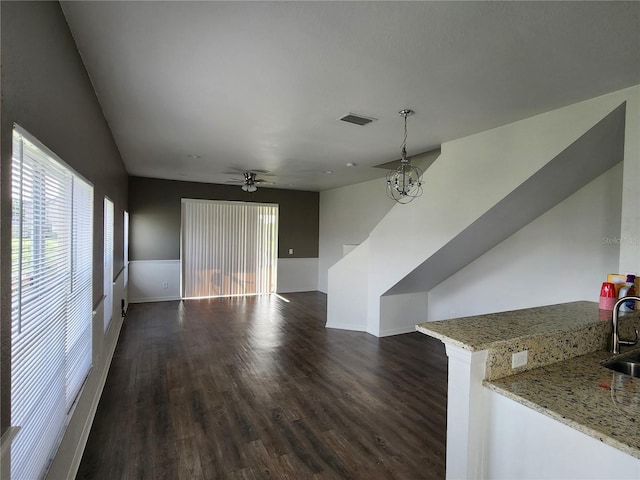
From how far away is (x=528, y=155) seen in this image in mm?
2998

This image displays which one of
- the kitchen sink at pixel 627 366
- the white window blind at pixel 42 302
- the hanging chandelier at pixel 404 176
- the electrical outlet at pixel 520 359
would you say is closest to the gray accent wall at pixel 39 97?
the white window blind at pixel 42 302

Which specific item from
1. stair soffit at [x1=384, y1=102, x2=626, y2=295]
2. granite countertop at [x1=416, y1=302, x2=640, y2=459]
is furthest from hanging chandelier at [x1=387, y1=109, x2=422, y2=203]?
granite countertop at [x1=416, y1=302, x2=640, y2=459]

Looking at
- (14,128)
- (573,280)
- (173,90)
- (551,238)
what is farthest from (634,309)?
(173,90)

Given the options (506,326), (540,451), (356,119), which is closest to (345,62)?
(356,119)

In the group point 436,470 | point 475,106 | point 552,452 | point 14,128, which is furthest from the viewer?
point 475,106

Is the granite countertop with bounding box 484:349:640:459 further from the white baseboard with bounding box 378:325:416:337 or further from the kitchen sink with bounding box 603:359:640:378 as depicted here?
the white baseboard with bounding box 378:325:416:337

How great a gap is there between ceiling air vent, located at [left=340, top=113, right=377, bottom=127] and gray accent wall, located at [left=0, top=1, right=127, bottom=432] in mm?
2070

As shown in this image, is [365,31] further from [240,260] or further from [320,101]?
[240,260]

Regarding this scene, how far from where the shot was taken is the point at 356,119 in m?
3.22

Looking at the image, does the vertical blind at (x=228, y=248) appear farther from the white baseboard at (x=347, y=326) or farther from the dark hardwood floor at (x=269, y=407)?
the white baseboard at (x=347, y=326)

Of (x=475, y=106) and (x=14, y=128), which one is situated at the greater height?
(x=475, y=106)

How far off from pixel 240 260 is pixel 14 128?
22.6 feet

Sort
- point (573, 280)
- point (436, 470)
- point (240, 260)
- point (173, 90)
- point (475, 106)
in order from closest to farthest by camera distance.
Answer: point (436, 470)
point (173, 90)
point (475, 106)
point (573, 280)
point (240, 260)

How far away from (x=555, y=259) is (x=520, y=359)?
2.67m
